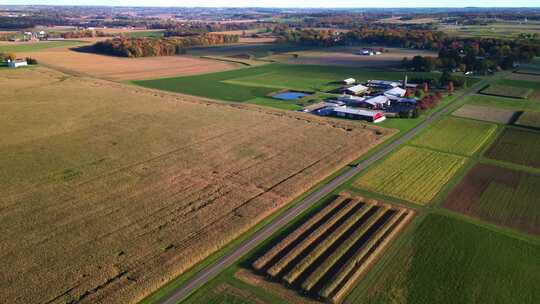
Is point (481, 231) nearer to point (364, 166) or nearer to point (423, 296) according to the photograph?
point (423, 296)

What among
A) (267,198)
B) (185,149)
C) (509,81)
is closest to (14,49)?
(185,149)

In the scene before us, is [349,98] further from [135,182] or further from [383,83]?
[135,182]

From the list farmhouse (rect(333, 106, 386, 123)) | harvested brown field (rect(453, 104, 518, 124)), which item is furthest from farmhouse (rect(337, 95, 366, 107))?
harvested brown field (rect(453, 104, 518, 124))

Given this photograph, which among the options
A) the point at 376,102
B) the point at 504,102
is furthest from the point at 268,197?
the point at 504,102

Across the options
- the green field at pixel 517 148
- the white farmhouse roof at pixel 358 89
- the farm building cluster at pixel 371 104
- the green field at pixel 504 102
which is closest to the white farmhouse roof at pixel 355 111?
the farm building cluster at pixel 371 104

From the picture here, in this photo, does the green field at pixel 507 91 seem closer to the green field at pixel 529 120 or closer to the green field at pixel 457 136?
the green field at pixel 529 120

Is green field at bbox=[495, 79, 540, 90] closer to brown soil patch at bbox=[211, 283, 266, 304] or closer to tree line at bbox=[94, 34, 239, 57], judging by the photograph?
brown soil patch at bbox=[211, 283, 266, 304]
